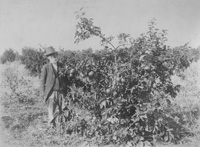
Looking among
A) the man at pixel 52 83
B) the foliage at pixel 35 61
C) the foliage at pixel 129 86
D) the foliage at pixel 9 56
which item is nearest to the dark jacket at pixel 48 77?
the man at pixel 52 83

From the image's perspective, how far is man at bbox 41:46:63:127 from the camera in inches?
158

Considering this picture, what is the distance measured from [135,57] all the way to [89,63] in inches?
28.2

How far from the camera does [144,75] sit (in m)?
3.41

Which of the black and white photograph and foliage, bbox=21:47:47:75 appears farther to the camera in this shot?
foliage, bbox=21:47:47:75

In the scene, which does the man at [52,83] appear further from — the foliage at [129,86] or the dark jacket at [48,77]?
the foliage at [129,86]

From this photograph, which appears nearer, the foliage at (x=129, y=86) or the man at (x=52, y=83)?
the foliage at (x=129, y=86)

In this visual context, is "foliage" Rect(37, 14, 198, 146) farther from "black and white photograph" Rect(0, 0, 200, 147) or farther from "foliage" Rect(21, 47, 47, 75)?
"foliage" Rect(21, 47, 47, 75)

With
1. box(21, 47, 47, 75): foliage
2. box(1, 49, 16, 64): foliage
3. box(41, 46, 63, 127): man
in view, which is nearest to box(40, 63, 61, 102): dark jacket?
box(41, 46, 63, 127): man

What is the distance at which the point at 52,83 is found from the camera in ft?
13.2

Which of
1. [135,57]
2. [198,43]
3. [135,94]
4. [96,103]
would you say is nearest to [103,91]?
[96,103]

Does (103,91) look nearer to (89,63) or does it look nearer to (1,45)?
(89,63)

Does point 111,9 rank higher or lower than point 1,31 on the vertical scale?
higher

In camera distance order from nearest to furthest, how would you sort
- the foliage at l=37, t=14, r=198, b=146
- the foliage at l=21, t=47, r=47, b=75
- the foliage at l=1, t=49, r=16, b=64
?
the foliage at l=37, t=14, r=198, b=146
the foliage at l=21, t=47, r=47, b=75
the foliage at l=1, t=49, r=16, b=64

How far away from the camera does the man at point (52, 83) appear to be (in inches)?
158
